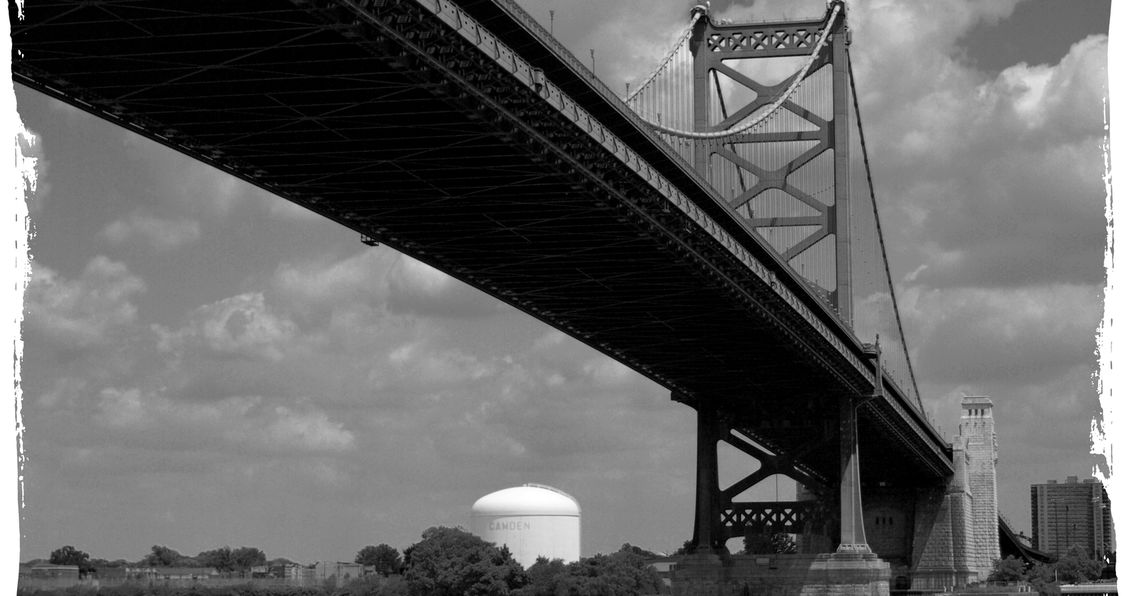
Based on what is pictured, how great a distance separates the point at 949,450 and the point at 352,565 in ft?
211

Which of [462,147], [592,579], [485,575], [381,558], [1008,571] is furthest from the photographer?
[381,558]

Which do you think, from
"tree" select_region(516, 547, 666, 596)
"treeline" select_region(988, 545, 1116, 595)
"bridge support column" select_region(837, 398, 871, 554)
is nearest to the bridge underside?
"bridge support column" select_region(837, 398, 871, 554)

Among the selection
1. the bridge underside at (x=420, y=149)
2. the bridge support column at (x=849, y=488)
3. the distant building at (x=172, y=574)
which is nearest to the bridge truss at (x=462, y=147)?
the bridge underside at (x=420, y=149)

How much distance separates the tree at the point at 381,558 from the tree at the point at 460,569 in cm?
4737

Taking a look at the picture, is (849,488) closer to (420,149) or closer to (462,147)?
(420,149)

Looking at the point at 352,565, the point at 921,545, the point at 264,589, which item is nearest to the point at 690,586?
the point at 921,545

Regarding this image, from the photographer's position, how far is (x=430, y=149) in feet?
120

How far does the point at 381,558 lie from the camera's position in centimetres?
16025

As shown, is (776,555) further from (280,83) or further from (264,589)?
(264,589)

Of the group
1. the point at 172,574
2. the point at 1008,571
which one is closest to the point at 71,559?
the point at 172,574

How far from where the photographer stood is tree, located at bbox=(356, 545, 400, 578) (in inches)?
6245

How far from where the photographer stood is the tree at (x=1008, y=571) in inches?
4835

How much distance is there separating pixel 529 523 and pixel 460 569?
26015 mm

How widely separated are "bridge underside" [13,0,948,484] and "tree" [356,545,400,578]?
9921 centimetres
